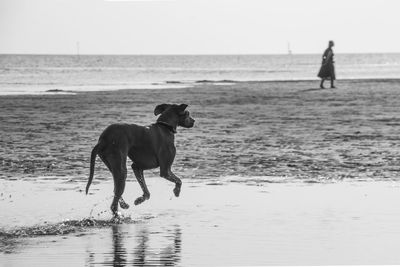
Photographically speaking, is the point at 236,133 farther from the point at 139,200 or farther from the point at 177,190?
the point at 139,200

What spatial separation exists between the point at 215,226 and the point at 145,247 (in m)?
1.24

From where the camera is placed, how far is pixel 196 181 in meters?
13.7

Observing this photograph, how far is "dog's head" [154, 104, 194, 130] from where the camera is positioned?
38.2ft

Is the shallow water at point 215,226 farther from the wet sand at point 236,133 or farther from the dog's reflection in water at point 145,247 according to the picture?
the wet sand at point 236,133

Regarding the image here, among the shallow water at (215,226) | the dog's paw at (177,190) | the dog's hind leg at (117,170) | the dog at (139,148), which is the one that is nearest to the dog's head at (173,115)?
the dog at (139,148)

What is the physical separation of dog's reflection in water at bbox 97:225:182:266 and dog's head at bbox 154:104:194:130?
5.44 feet

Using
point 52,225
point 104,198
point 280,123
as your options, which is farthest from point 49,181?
point 280,123

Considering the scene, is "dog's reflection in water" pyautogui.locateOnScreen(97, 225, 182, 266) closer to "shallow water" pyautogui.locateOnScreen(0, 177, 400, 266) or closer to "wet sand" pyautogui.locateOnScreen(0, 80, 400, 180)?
"shallow water" pyautogui.locateOnScreen(0, 177, 400, 266)

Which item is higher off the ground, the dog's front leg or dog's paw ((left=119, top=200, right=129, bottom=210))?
the dog's front leg

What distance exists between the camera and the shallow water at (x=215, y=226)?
8.64 meters

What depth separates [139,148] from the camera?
1115 centimetres

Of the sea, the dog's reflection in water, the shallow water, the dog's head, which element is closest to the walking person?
the sea

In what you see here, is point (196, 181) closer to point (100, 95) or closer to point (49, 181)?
point (49, 181)

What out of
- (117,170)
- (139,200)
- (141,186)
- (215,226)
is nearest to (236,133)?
(141,186)
